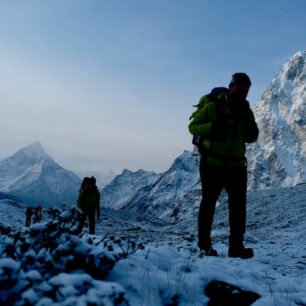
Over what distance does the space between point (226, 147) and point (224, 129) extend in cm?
32

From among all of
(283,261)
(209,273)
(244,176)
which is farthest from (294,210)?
(209,273)

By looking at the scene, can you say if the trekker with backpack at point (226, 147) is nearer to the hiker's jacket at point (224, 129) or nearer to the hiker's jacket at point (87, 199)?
the hiker's jacket at point (224, 129)

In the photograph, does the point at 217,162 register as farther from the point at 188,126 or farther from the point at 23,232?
the point at 23,232

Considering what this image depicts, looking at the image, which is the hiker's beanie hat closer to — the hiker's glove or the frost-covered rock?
the hiker's glove

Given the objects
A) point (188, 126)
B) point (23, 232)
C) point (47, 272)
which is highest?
point (188, 126)

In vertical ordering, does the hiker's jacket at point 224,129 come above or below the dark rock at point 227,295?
above

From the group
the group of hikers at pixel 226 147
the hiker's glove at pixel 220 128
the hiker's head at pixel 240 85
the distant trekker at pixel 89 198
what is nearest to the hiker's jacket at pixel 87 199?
the distant trekker at pixel 89 198

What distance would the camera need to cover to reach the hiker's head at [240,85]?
5.31 meters

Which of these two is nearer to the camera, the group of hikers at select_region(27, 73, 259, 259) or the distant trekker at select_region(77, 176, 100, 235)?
the group of hikers at select_region(27, 73, 259, 259)

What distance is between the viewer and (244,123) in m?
5.47

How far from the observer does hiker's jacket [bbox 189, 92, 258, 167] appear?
5297 mm

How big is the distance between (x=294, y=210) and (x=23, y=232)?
17.4 m

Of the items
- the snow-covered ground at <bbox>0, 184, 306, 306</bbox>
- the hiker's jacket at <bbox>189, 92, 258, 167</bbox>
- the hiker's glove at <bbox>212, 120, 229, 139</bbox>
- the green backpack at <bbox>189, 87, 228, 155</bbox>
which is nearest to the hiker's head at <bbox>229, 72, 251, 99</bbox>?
the hiker's jacket at <bbox>189, 92, 258, 167</bbox>

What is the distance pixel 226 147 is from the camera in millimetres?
5379
